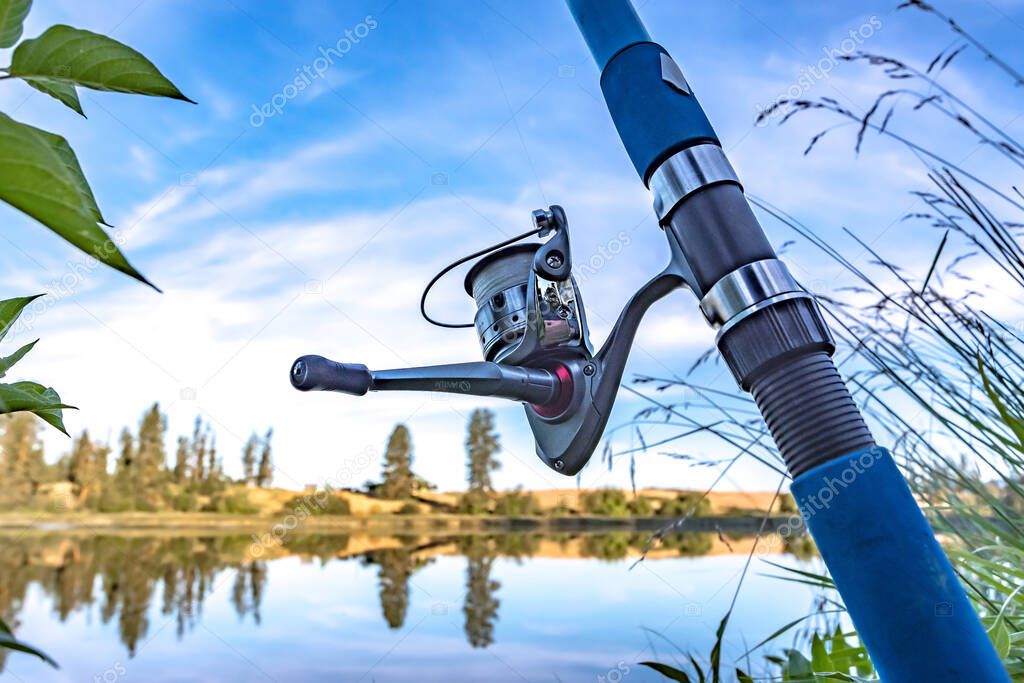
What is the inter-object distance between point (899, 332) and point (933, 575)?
1.00 meters

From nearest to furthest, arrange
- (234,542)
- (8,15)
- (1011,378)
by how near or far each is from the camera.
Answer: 1. (8,15)
2. (1011,378)
3. (234,542)

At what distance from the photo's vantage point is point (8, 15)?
28 cm

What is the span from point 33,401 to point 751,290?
52cm

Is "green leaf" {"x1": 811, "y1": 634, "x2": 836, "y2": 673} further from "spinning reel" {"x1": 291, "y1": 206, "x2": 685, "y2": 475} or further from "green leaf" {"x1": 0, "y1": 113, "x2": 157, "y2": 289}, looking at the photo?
"green leaf" {"x1": 0, "y1": 113, "x2": 157, "y2": 289}

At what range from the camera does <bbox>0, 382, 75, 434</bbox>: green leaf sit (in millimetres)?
308

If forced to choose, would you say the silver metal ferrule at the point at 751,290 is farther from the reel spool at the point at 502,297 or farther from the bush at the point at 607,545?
the bush at the point at 607,545

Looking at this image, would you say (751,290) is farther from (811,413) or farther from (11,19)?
(11,19)

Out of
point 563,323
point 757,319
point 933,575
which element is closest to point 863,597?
point 933,575

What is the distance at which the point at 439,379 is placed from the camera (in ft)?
2.52

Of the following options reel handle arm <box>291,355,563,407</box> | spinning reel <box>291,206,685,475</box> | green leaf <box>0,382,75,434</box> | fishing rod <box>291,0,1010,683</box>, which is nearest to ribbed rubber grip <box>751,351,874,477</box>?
fishing rod <box>291,0,1010,683</box>

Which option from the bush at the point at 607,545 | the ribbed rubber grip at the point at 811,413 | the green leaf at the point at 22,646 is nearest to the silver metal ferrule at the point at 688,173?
the ribbed rubber grip at the point at 811,413

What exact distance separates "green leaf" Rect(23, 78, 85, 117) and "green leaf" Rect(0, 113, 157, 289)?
9cm

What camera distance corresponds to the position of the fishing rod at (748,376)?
0.59 m

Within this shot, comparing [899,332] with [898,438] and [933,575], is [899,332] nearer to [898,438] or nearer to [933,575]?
[898,438]
